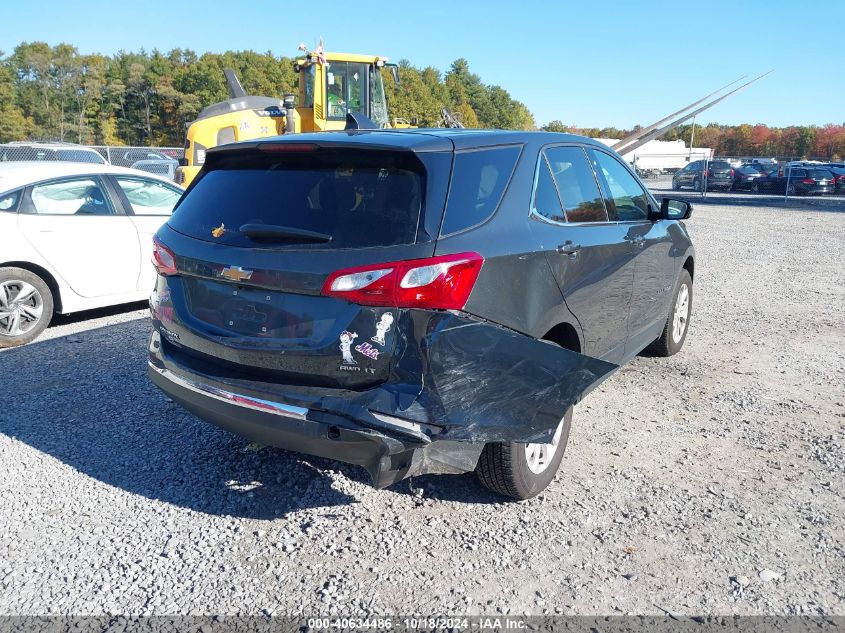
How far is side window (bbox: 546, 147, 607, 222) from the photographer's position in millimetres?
3838

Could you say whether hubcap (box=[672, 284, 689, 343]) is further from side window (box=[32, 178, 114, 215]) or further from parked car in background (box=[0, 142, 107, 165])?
parked car in background (box=[0, 142, 107, 165])

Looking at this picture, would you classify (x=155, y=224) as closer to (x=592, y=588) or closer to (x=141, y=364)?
(x=141, y=364)

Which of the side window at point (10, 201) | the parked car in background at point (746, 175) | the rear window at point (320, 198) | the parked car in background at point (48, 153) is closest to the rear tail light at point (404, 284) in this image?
the rear window at point (320, 198)

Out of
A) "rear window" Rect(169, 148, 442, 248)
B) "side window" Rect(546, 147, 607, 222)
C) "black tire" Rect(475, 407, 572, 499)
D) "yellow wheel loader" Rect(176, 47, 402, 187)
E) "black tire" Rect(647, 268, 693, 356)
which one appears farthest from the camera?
"yellow wheel loader" Rect(176, 47, 402, 187)

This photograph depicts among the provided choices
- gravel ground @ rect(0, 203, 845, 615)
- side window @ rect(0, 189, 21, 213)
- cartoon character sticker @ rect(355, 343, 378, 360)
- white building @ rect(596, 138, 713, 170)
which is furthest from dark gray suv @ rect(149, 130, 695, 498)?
white building @ rect(596, 138, 713, 170)

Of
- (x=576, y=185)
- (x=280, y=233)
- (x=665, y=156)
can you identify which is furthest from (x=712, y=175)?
(x=280, y=233)

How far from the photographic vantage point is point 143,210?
7352mm

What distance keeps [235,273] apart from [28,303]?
4461 millimetres

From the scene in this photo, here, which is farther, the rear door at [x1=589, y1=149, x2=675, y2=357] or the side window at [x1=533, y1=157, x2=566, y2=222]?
the rear door at [x1=589, y1=149, x2=675, y2=357]

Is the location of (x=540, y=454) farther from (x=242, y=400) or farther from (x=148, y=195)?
(x=148, y=195)

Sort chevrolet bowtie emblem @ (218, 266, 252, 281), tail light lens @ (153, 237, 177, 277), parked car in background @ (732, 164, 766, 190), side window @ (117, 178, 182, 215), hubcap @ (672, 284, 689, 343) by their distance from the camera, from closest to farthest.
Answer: chevrolet bowtie emblem @ (218, 266, 252, 281) → tail light lens @ (153, 237, 177, 277) → hubcap @ (672, 284, 689, 343) → side window @ (117, 178, 182, 215) → parked car in background @ (732, 164, 766, 190)

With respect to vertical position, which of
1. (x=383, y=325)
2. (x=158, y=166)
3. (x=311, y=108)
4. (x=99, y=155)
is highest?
(x=311, y=108)

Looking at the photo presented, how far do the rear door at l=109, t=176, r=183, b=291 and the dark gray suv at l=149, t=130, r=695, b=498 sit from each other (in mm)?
3879

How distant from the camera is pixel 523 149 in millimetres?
3566
